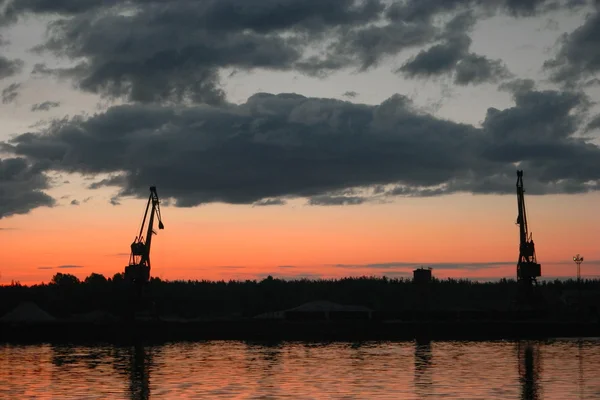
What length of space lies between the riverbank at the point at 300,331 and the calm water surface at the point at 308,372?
28.2 m

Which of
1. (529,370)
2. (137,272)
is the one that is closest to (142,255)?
(137,272)

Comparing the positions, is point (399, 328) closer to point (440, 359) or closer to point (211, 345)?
point (211, 345)

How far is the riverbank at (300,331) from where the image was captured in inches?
6437

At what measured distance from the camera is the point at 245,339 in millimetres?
168875

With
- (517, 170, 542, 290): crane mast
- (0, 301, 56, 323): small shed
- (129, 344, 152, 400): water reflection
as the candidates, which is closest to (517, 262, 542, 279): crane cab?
(517, 170, 542, 290): crane mast

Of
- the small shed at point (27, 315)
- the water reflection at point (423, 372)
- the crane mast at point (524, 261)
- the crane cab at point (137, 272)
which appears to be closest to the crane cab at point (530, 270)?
the crane mast at point (524, 261)

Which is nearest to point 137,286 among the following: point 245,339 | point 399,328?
point 245,339

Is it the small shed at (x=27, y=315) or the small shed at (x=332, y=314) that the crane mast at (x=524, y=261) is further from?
the small shed at (x=27, y=315)

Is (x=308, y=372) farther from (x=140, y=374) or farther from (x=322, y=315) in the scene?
(x=322, y=315)

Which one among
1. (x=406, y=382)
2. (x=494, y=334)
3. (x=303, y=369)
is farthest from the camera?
(x=494, y=334)

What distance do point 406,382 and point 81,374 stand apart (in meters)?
32.1

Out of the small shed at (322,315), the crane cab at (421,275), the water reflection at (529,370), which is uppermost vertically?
the crane cab at (421,275)

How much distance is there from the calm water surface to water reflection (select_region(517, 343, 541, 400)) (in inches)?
3.6

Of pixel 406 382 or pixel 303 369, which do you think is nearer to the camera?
pixel 406 382
